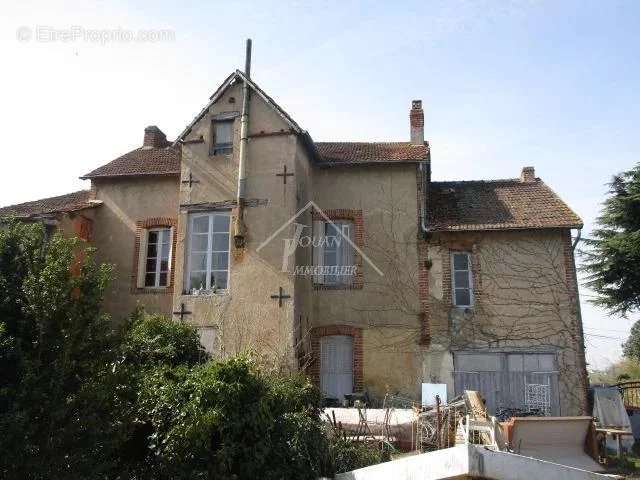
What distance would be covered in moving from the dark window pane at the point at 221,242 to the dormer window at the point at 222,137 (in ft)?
7.69

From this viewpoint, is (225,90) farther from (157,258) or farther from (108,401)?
(108,401)

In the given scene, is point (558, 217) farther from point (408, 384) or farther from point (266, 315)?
point (266, 315)

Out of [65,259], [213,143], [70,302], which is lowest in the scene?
[70,302]

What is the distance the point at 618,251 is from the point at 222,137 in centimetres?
1309

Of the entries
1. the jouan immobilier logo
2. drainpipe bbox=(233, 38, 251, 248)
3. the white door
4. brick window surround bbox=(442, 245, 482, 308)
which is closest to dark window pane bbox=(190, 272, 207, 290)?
drainpipe bbox=(233, 38, 251, 248)

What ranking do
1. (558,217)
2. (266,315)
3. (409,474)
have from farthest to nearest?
(558,217) < (266,315) < (409,474)

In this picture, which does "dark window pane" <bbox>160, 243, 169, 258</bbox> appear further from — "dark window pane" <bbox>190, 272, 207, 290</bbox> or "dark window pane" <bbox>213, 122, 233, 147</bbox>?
"dark window pane" <bbox>213, 122, 233, 147</bbox>

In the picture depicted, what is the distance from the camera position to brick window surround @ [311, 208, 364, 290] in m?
15.7

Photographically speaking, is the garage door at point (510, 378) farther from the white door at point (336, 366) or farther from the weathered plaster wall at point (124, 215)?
the weathered plaster wall at point (124, 215)

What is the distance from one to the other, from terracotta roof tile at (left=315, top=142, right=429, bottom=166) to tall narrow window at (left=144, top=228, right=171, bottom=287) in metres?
5.21

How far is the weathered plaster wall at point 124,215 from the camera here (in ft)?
53.3

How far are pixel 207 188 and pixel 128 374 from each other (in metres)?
8.44

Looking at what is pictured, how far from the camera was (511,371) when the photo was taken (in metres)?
14.8

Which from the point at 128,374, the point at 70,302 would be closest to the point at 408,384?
the point at 128,374
